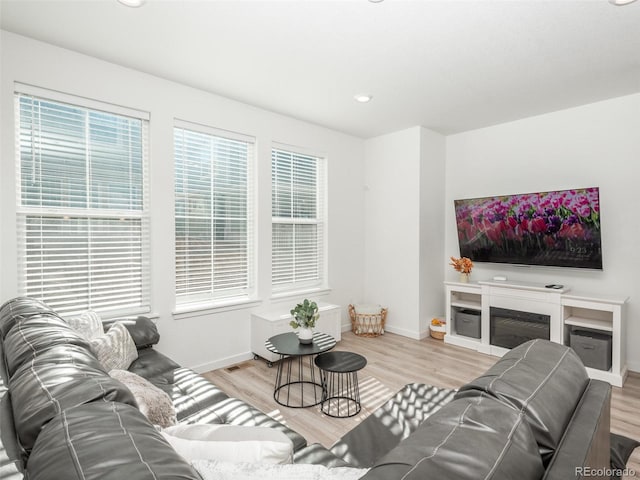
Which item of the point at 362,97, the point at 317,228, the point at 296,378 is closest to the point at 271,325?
the point at 296,378

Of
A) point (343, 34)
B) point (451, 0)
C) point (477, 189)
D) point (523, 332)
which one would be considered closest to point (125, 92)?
point (343, 34)

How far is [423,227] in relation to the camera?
4461 millimetres

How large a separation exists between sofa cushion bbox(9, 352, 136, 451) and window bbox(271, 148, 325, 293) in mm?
2931

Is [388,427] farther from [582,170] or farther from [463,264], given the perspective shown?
[582,170]

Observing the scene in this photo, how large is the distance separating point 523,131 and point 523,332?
2.28 metres

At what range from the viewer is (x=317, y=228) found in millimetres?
4602

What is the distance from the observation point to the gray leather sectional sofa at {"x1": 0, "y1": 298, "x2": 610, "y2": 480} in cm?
73

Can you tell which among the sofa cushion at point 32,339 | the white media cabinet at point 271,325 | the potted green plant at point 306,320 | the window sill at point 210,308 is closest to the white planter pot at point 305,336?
the potted green plant at point 306,320

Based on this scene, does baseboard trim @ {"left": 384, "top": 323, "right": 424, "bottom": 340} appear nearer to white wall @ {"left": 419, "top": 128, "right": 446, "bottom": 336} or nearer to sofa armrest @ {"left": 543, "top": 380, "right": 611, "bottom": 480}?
white wall @ {"left": 419, "top": 128, "right": 446, "bottom": 336}

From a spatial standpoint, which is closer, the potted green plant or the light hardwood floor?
the light hardwood floor

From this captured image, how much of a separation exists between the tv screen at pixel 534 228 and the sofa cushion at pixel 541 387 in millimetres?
2818

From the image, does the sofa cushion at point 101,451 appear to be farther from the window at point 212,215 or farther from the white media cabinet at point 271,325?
the white media cabinet at point 271,325

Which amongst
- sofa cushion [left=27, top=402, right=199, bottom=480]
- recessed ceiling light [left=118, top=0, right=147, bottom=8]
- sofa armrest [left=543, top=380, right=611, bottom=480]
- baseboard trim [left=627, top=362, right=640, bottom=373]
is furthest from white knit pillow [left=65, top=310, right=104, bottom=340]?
baseboard trim [left=627, top=362, right=640, bottom=373]

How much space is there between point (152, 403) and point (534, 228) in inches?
154
